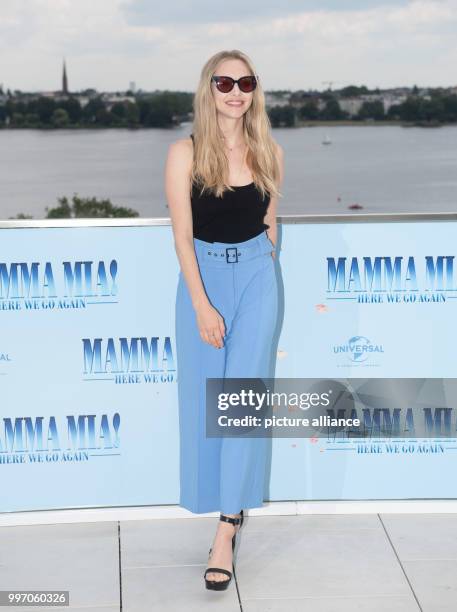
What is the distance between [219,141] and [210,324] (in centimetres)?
54

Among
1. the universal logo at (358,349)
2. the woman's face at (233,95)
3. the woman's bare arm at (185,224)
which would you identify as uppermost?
the woman's face at (233,95)

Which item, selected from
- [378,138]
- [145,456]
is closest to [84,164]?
[378,138]

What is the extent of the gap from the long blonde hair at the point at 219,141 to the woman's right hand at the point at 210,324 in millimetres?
342

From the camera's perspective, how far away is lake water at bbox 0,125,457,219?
70438 mm

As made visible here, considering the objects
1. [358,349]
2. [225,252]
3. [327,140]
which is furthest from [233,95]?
[327,140]

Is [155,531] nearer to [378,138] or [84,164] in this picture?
[84,164]

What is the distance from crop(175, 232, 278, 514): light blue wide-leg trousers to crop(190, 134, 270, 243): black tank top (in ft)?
0.09

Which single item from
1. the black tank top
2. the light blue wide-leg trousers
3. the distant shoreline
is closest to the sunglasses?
the black tank top

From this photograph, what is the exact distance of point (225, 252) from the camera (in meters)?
3.02

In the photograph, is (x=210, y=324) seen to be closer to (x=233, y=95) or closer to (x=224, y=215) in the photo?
(x=224, y=215)

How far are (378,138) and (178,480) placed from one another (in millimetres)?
89109

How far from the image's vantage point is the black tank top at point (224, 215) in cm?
300

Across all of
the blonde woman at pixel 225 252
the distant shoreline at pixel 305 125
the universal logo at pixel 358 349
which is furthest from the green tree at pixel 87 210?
the blonde woman at pixel 225 252

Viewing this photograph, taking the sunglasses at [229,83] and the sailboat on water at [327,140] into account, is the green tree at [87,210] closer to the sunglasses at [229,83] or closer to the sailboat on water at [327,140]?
the sailboat on water at [327,140]
